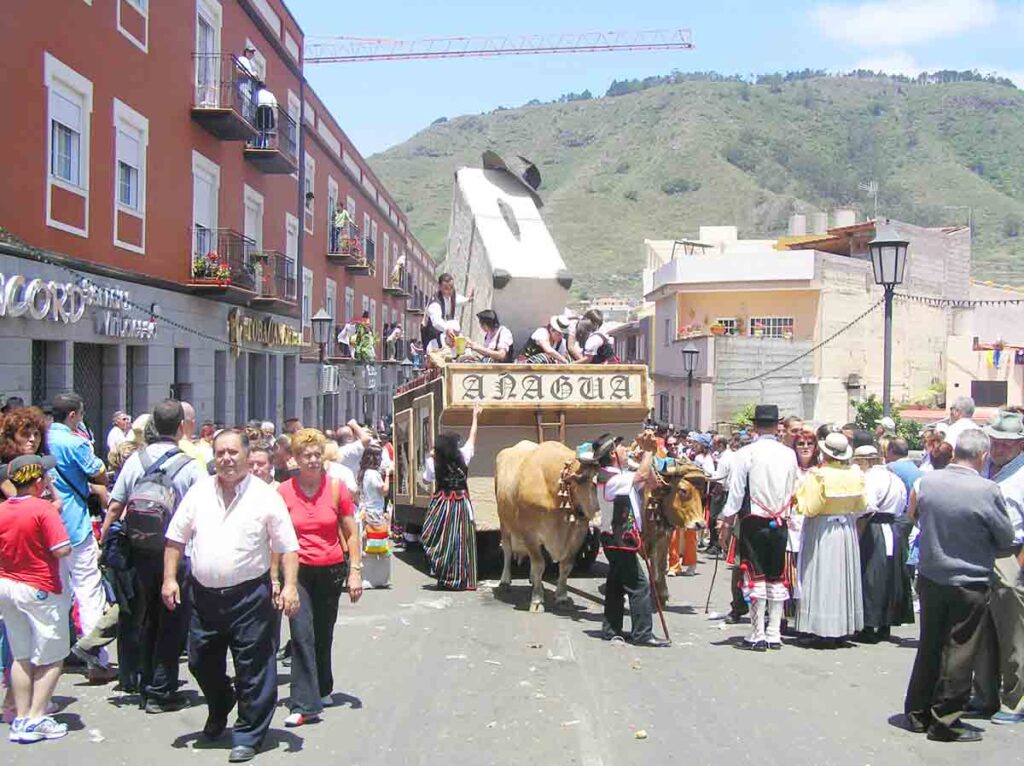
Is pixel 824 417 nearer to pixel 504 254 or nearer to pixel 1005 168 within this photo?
pixel 504 254

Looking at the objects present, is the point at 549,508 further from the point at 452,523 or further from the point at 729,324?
the point at 729,324

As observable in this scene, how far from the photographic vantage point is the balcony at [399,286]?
157ft

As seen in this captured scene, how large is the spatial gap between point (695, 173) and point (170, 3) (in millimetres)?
97860

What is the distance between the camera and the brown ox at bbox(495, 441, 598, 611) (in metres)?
9.95

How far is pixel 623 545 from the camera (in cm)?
890

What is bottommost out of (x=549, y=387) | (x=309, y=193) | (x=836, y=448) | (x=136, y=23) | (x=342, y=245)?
(x=836, y=448)

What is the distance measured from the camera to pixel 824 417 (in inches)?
1462

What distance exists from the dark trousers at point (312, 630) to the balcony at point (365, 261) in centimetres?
3065

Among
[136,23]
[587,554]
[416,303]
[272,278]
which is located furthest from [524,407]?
[416,303]

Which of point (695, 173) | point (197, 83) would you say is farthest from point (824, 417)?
point (695, 173)

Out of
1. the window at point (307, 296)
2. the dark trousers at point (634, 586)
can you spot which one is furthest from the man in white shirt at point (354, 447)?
the window at point (307, 296)

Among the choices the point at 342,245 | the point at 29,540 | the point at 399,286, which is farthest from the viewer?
the point at 399,286

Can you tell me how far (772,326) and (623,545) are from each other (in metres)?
30.2

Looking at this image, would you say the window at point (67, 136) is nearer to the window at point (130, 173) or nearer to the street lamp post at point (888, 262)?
the window at point (130, 173)
